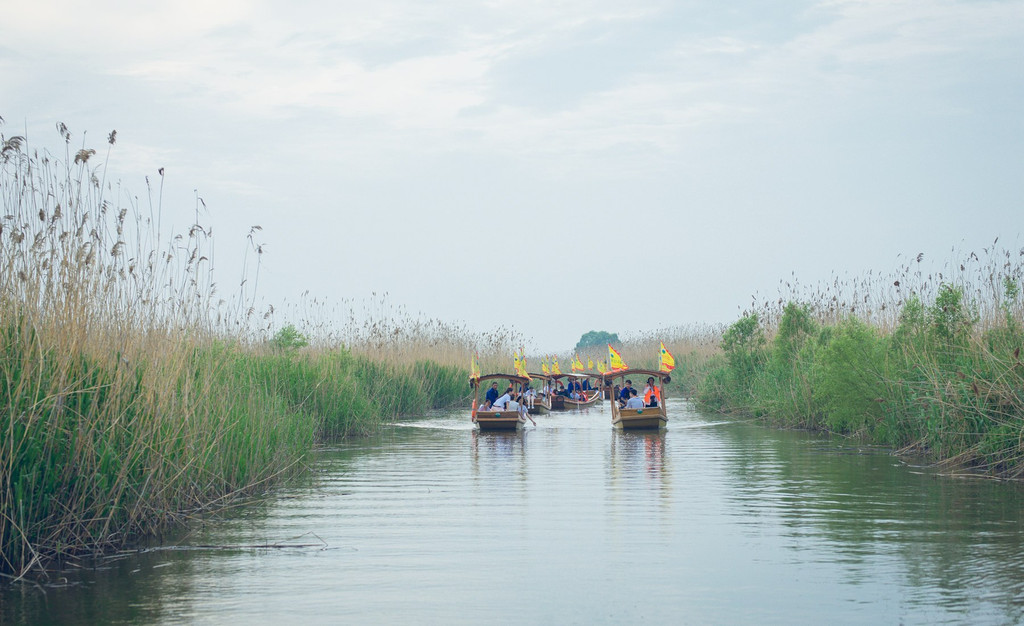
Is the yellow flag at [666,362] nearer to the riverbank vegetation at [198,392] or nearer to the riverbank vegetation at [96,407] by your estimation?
the riverbank vegetation at [198,392]

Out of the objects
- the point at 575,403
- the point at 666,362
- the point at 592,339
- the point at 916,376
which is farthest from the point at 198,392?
the point at 592,339

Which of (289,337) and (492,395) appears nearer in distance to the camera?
(289,337)

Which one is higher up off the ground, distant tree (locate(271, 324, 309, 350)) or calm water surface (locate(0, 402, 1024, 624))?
distant tree (locate(271, 324, 309, 350))

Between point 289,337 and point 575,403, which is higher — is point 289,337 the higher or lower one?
the higher one

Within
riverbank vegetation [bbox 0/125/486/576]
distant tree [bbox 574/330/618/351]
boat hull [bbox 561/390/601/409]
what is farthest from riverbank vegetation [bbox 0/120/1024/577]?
distant tree [bbox 574/330/618/351]

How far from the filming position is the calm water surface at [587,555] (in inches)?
274

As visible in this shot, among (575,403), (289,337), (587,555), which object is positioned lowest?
(587,555)

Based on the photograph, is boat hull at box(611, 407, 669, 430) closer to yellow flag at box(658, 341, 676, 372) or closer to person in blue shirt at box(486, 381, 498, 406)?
yellow flag at box(658, 341, 676, 372)

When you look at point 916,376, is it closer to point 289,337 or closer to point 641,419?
point 641,419

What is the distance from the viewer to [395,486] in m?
13.4

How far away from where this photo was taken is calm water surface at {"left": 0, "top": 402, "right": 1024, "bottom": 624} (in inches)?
274

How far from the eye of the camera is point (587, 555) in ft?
28.7

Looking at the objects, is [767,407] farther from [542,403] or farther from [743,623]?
[743,623]

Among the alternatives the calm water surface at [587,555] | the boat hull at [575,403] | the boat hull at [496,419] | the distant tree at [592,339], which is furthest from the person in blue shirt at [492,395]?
the distant tree at [592,339]
